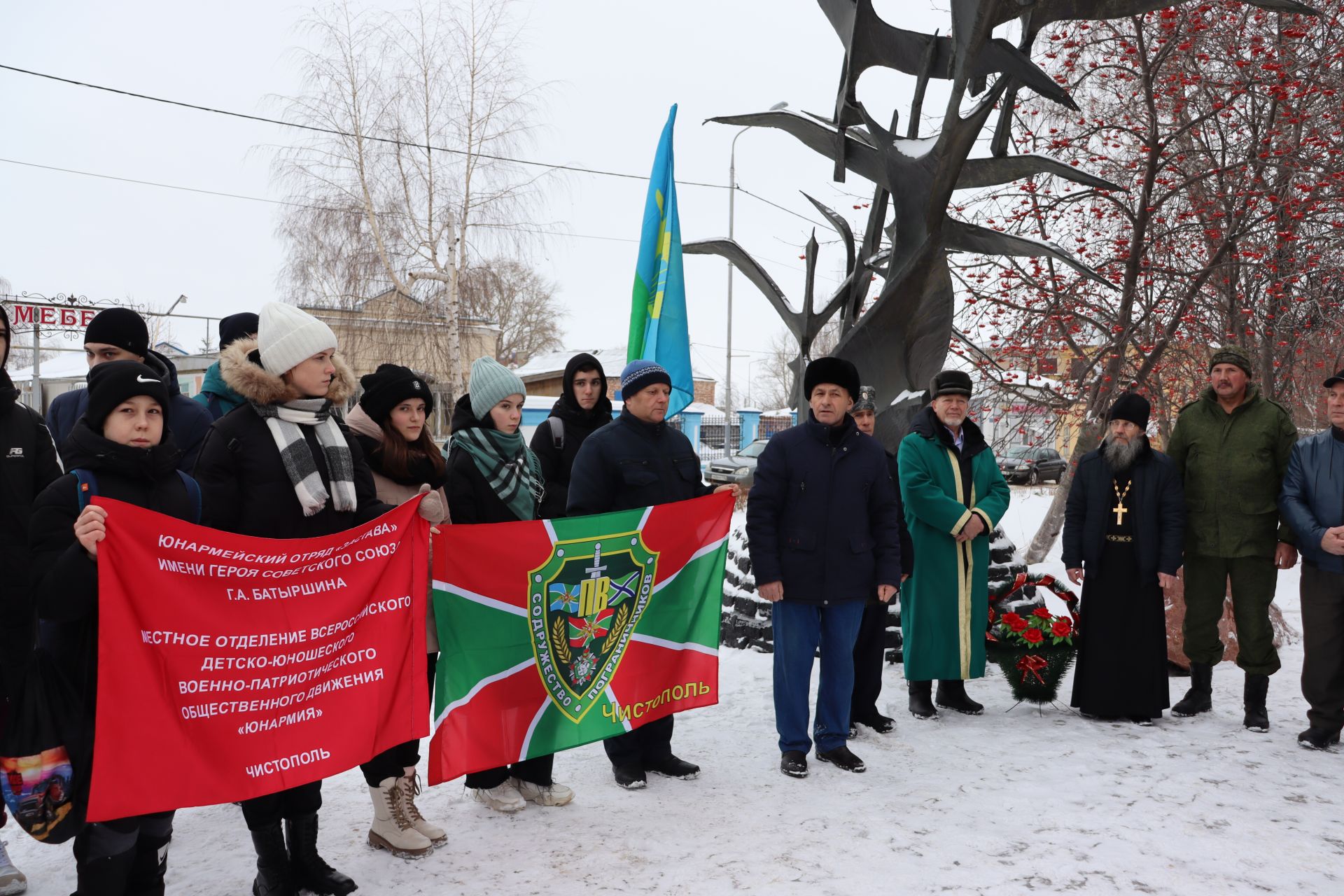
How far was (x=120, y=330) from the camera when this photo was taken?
396 cm

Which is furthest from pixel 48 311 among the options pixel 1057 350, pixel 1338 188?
pixel 1338 188

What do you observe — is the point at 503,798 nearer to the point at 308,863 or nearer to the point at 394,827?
the point at 394,827

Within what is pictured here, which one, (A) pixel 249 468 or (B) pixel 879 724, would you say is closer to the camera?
(A) pixel 249 468

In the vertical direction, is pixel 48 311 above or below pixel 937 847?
above

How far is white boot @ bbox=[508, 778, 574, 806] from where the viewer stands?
411 cm

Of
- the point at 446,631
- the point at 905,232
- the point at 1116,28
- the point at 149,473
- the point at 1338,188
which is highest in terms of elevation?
the point at 1116,28

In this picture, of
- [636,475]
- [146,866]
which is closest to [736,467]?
[636,475]

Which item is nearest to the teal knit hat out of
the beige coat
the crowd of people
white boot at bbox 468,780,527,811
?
the crowd of people

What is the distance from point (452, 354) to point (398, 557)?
60.4 feet

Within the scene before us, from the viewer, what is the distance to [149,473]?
2.87 metres

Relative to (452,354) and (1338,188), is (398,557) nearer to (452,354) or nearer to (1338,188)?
(1338,188)

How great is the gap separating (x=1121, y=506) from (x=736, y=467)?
63.9 feet

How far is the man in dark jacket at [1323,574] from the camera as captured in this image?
492 cm

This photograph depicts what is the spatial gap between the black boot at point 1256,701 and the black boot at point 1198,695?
246 millimetres
